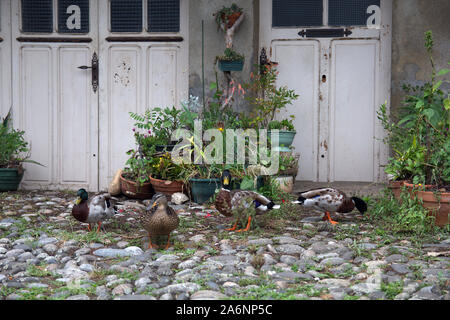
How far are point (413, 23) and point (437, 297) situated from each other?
4.96 metres

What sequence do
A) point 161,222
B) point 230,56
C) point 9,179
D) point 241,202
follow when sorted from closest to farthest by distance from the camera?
point 161,222
point 241,202
point 230,56
point 9,179

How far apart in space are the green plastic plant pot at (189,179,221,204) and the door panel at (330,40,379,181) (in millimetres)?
2157

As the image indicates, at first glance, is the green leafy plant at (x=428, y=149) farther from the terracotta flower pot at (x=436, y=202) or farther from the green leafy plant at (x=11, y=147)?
the green leafy plant at (x=11, y=147)

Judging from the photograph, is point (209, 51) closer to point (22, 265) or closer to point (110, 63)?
point (110, 63)

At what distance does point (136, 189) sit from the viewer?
22.8ft

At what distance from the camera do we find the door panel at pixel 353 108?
24.9 feet

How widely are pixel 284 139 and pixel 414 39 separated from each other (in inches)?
87.2

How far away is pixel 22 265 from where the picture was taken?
13.1 ft

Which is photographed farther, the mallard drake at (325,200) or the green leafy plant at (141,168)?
the green leafy plant at (141,168)

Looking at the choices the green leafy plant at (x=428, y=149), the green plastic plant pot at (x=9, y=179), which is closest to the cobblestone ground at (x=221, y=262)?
the green leafy plant at (x=428, y=149)

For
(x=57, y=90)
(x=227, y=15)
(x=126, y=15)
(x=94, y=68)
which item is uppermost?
(x=126, y=15)

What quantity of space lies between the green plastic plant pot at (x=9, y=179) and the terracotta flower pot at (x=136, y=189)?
1636 mm

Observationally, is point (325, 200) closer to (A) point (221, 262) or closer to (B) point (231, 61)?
(A) point (221, 262)

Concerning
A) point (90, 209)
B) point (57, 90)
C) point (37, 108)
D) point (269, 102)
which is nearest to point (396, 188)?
point (269, 102)
